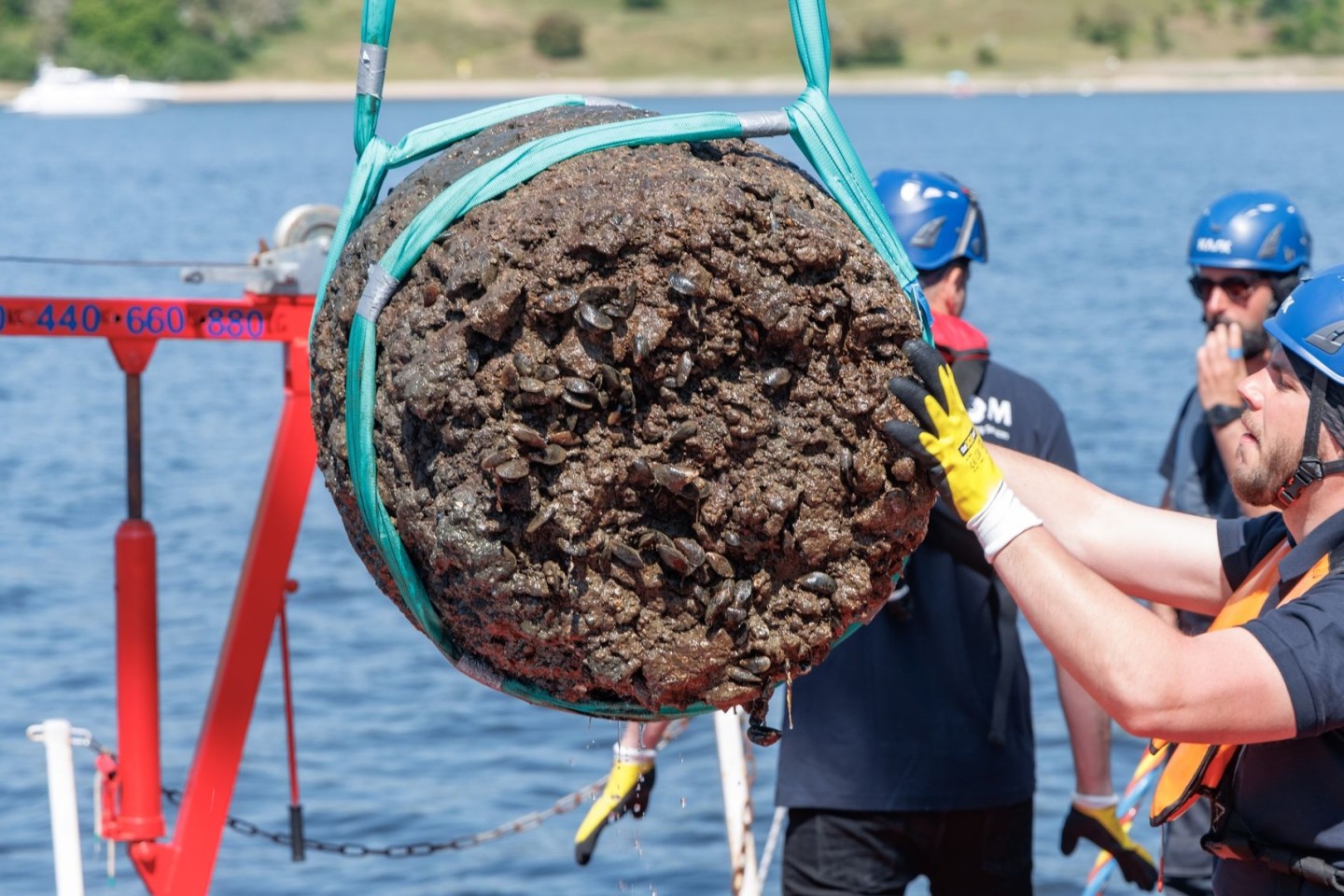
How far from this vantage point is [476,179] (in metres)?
2.25

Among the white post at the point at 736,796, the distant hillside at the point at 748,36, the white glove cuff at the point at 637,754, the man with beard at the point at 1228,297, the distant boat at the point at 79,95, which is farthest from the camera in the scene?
the distant hillside at the point at 748,36

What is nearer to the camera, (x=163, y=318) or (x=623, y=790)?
(x=163, y=318)

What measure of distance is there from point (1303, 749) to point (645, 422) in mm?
1223

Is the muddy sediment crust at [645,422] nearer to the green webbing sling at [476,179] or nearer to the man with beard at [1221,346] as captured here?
the green webbing sling at [476,179]

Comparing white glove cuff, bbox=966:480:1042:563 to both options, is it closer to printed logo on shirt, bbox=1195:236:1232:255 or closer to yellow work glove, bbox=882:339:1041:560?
yellow work glove, bbox=882:339:1041:560

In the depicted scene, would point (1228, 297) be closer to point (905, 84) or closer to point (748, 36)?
point (748, 36)

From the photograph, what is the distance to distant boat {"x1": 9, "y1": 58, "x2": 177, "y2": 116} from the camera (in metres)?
68.4

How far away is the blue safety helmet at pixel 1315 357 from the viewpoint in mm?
2627

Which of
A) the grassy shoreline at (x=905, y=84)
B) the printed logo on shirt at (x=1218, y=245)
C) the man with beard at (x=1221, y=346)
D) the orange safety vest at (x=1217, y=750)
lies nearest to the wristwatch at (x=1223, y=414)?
the man with beard at (x=1221, y=346)

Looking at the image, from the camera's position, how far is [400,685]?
972cm

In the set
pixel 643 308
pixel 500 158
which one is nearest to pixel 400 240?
pixel 500 158

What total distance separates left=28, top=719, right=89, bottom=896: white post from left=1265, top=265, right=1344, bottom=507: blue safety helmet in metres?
2.83

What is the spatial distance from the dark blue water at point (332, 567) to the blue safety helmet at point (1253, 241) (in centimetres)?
299

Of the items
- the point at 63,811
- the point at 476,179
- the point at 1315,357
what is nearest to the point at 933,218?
the point at 1315,357
